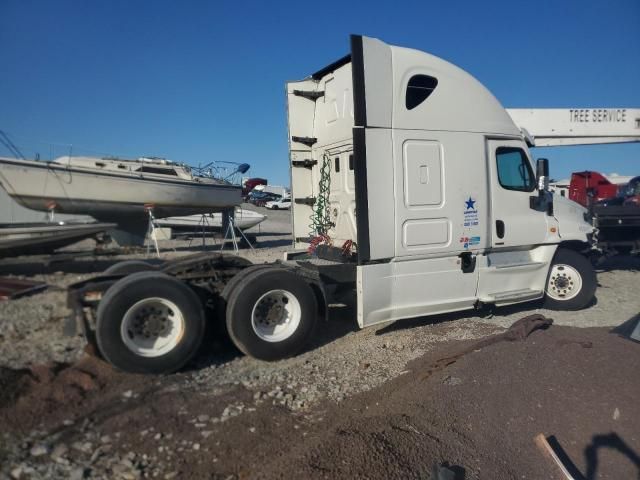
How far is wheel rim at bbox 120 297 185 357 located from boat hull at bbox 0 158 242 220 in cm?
649

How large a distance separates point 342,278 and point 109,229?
2.74m

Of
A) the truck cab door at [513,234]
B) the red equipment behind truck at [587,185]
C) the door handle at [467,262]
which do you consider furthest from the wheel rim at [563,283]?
the red equipment behind truck at [587,185]

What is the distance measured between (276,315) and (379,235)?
5.15ft

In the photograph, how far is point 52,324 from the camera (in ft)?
15.0

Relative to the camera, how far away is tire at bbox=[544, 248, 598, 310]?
7598mm

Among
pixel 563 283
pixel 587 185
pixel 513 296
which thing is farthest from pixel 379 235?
pixel 587 185

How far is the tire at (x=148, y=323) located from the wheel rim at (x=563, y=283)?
574cm

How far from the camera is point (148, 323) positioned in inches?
185

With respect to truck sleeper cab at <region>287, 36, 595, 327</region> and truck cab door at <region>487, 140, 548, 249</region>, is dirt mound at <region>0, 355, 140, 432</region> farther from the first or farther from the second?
truck cab door at <region>487, 140, 548, 249</region>

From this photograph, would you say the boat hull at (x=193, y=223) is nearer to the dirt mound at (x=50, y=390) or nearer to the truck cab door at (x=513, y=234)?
the truck cab door at (x=513, y=234)

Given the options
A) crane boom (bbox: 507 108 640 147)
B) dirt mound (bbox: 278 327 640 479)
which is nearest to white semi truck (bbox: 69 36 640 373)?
dirt mound (bbox: 278 327 640 479)

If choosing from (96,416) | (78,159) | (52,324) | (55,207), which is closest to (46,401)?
(96,416)

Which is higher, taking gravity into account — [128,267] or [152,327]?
[128,267]

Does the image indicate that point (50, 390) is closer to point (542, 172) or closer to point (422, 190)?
point (422, 190)
